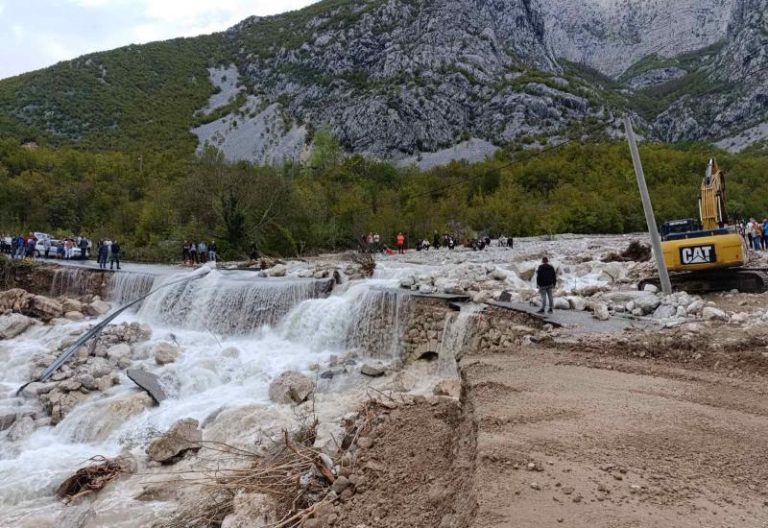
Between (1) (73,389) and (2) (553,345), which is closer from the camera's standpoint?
(2) (553,345)

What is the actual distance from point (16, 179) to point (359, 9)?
77.4 m

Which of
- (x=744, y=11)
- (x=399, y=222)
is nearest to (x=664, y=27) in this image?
(x=744, y=11)

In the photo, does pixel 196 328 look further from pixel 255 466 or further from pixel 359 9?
pixel 359 9

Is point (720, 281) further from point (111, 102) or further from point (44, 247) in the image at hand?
point (111, 102)

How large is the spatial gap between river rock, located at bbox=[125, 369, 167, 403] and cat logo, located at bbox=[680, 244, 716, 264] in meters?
12.0

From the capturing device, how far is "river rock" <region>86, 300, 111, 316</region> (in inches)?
672

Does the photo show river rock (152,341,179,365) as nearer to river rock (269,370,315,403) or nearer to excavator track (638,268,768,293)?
river rock (269,370,315,403)

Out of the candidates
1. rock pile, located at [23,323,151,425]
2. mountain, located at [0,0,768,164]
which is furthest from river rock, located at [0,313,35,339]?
mountain, located at [0,0,768,164]

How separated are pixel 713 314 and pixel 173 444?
9.20 meters

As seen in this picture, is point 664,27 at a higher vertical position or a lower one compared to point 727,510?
higher

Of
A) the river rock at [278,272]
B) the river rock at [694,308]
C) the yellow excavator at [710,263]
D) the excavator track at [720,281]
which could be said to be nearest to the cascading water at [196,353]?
the river rock at [278,272]

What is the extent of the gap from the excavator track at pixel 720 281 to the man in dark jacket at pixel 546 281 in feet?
12.1

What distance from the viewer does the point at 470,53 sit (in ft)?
295

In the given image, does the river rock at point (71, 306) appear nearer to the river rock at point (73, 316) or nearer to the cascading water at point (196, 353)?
the river rock at point (73, 316)
